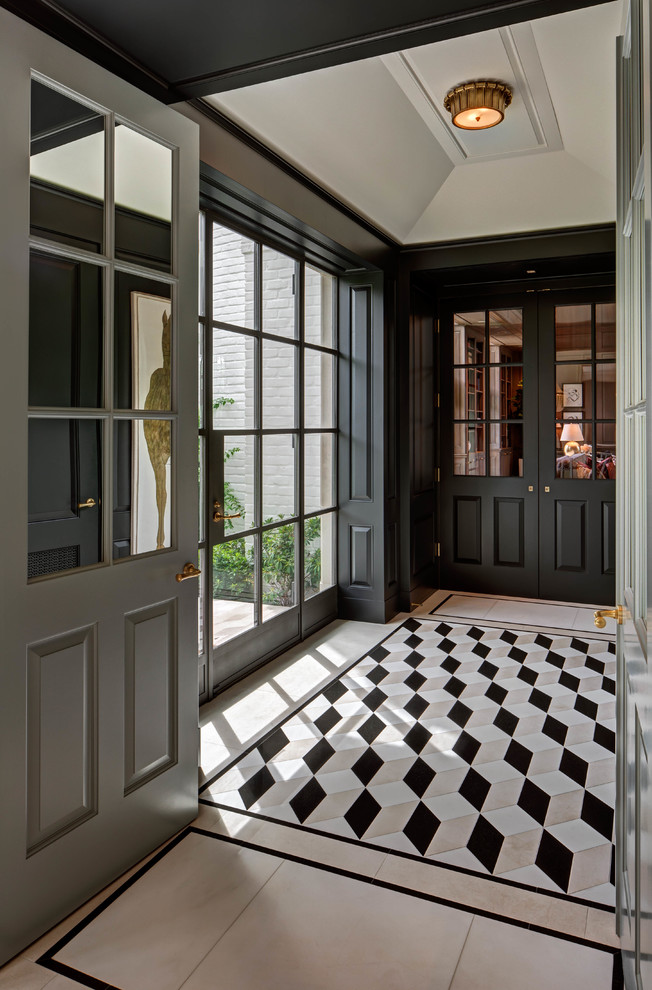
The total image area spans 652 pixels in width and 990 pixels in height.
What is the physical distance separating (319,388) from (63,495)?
2831 mm

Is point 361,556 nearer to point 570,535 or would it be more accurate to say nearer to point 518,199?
point 570,535

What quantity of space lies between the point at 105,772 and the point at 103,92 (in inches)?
73.9

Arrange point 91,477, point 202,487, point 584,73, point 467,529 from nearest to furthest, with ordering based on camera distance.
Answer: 1. point 91,477
2. point 584,73
3. point 202,487
4. point 467,529

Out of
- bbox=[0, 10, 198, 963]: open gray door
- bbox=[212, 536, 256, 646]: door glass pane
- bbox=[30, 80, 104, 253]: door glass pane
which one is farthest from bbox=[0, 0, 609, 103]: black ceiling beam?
bbox=[212, 536, 256, 646]: door glass pane

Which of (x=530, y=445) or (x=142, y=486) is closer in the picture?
(x=142, y=486)

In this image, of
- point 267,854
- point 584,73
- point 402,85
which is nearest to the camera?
point 267,854

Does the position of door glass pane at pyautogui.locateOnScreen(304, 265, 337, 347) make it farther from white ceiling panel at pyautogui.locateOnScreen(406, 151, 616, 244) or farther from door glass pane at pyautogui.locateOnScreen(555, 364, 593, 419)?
door glass pane at pyautogui.locateOnScreen(555, 364, 593, 419)

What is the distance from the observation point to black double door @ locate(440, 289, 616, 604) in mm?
5180

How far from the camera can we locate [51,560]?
71.2 inches

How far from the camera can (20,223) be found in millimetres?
1659

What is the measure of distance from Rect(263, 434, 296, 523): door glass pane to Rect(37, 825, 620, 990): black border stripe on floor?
190cm

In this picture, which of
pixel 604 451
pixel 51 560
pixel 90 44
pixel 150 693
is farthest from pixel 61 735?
pixel 604 451

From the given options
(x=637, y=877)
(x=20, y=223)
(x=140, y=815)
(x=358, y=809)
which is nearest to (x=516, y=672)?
(x=358, y=809)

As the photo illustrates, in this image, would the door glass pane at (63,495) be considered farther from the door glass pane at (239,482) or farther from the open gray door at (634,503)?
the door glass pane at (239,482)
